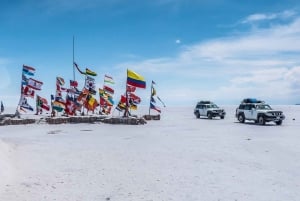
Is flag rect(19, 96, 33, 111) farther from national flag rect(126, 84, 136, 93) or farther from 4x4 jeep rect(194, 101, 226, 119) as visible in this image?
4x4 jeep rect(194, 101, 226, 119)

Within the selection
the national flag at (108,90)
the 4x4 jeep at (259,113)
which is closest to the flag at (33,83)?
the national flag at (108,90)

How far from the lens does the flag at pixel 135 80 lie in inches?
1492

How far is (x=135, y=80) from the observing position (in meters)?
38.1

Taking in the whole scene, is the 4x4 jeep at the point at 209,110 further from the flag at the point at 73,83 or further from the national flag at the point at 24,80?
the national flag at the point at 24,80

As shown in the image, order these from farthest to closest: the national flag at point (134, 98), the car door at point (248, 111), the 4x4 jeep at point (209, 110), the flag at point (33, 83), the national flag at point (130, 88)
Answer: the 4x4 jeep at point (209, 110) → the national flag at point (134, 98) → the national flag at point (130, 88) → the flag at point (33, 83) → the car door at point (248, 111)

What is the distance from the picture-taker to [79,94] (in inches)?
1676

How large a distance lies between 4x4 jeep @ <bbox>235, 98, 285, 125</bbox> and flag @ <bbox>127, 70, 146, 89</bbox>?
391 inches

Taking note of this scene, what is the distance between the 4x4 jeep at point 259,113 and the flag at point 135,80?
32.6 feet

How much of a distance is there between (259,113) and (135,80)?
12.0 m

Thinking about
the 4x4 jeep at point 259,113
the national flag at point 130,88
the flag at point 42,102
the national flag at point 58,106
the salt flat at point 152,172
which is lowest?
the salt flat at point 152,172

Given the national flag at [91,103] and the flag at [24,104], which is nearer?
the flag at [24,104]

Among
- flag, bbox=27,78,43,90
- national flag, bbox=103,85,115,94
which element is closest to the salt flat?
flag, bbox=27,78,43,90

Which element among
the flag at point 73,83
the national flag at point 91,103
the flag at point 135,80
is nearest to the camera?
the flag at point 135,80

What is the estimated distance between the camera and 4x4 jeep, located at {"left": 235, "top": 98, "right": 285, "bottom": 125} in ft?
114
